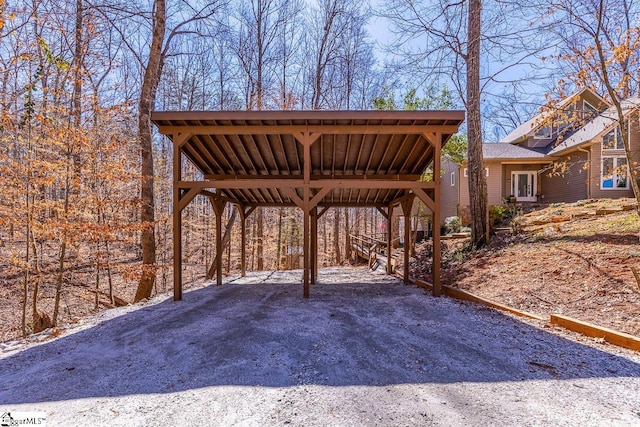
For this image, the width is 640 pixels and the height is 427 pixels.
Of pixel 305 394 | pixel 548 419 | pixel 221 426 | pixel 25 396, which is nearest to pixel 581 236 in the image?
pixel 548 419

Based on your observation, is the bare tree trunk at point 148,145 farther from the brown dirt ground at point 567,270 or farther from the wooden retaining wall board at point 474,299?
the brown dirt ground at point 567,270

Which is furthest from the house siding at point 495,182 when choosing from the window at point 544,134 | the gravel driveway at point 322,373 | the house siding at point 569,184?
the gravel driveway at point 322,373

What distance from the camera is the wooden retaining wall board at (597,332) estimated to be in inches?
131

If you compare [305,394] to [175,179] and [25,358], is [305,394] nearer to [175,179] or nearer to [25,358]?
[25,358]

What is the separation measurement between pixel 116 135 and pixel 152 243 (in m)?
2.63

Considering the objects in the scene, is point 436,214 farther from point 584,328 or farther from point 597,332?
point 597,332

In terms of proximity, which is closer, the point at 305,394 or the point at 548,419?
the point at 548,419

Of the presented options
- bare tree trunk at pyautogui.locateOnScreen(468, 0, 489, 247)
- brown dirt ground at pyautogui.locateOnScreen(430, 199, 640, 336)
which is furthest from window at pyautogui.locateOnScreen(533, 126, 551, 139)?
bare tree trunk at pyautogui.locateOnScreen(468, 0, 489, 247)

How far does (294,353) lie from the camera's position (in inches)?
133

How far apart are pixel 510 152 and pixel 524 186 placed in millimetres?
1759

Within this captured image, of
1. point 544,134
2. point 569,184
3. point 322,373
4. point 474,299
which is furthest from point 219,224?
point 544,134

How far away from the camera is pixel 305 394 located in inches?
101

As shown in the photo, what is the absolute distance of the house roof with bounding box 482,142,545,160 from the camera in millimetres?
14570
